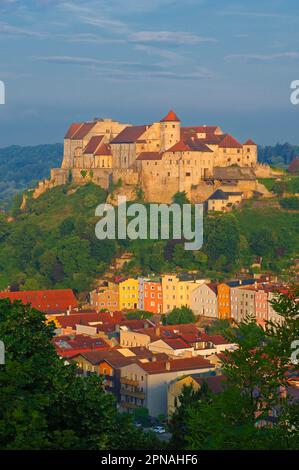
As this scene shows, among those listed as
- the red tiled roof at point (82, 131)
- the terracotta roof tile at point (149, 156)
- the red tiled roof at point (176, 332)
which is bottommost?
the red tiled roof at point (176, 332)

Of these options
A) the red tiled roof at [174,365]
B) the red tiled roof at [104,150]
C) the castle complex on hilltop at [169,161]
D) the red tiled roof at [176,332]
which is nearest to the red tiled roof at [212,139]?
the castle complex on hilltop at [169,161]

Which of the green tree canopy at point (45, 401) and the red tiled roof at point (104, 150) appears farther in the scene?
the red tiled roof at point (104, 150)

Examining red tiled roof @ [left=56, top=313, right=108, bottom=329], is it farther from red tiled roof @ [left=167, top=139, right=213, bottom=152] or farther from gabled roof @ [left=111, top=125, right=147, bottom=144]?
gabled roof @ [left=111, top=125, right=147, bottom=144]

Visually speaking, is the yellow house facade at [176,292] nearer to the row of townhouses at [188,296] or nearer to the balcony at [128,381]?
the row of townhouses at [188,296]

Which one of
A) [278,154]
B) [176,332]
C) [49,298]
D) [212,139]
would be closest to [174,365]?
[176,332]

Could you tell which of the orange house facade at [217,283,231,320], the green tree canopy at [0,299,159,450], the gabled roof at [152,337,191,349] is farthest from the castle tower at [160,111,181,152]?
the green tree canopy at [0,299,159,450]

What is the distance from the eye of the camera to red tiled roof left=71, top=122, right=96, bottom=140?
81.8 m

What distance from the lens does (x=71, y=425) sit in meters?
20.1

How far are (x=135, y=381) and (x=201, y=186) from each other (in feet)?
96.5

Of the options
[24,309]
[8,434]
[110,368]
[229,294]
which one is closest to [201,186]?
[229,294]

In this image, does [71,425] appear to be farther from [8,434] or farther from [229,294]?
[229,294]

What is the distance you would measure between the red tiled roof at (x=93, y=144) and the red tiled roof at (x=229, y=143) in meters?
8.82

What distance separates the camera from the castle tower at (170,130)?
74.2 metres

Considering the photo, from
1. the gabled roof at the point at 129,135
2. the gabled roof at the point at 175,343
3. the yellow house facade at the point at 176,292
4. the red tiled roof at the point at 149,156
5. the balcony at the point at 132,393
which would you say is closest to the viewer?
the balcony at the point at 132,393
